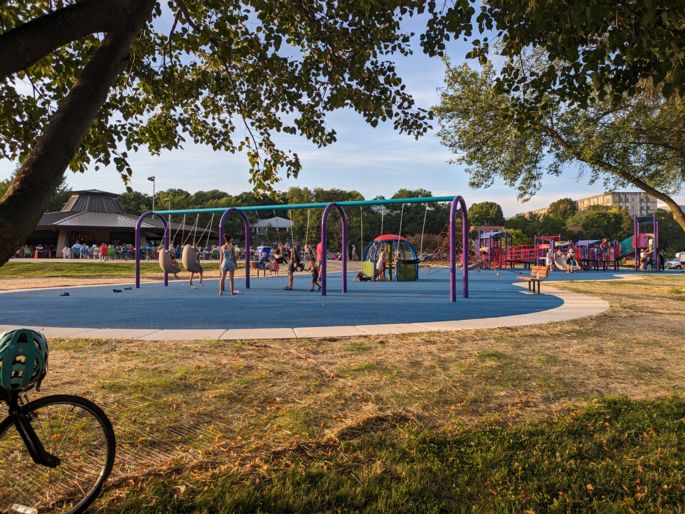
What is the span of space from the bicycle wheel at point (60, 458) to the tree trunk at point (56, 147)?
89 centimetres

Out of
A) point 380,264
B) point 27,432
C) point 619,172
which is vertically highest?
point 619,172

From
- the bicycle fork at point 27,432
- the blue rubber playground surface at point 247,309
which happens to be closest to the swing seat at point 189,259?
the blue rubber playground surface at point 247,309

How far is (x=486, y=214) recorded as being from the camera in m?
86.0

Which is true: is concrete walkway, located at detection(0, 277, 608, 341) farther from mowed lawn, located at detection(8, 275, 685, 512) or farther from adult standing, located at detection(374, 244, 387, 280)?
adult standing, located at detection(374, 244, 387, 280)

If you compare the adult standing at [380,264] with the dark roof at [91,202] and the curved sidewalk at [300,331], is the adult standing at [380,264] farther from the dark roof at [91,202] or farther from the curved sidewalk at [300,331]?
the dark roof at [91,202]

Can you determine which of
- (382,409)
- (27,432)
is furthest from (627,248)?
(27,432)

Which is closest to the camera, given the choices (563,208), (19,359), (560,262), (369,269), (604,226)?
(19,359)

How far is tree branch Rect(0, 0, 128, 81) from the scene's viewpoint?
9.26ft

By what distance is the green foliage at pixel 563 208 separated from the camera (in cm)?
10206

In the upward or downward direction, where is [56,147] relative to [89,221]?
downward

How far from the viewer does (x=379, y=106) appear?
683cm

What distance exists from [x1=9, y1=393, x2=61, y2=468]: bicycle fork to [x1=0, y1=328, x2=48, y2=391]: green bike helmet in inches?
A: 5.8

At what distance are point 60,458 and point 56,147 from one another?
191 cm

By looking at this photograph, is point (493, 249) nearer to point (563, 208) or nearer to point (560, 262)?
point (560, 262)
